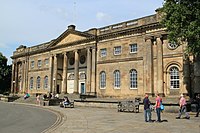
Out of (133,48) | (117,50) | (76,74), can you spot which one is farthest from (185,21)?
(76,74)

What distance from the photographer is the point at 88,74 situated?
41.8 meters

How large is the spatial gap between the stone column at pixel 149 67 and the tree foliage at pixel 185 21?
39.9 ft

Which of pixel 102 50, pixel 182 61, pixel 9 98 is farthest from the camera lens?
pixel 9 98

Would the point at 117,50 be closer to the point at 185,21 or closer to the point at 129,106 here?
the point at 129,106

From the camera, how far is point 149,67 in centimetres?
3431

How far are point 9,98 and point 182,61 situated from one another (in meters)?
33.0

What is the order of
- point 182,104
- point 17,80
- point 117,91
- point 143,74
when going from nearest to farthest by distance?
point 182,104 < point 143,74 < point 117,91 < point 17,80

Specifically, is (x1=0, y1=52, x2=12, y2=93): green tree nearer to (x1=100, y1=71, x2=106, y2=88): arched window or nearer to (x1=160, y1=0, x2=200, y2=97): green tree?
(x1=100, y1=71, x2=106, y2=88): arched window

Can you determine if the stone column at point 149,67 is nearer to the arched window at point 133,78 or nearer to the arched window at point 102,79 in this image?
the arched window at point 133,78

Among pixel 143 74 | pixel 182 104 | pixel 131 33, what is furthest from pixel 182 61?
pixel 182 104

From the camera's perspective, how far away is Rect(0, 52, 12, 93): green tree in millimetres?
67250

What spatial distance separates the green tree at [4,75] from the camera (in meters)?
67.2

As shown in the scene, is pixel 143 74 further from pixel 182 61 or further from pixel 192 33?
pixel 192 33

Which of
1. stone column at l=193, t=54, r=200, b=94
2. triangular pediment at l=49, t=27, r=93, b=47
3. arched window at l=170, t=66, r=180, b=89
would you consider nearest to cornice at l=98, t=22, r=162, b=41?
triangular pediment at l=49, t=27, r=93, b=47
